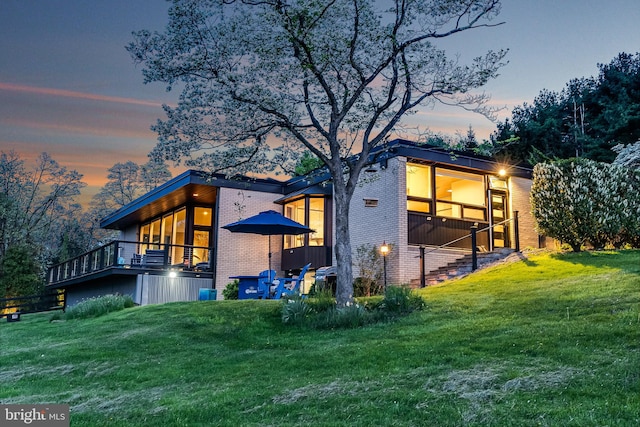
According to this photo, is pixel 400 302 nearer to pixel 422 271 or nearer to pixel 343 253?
pixel 343 253

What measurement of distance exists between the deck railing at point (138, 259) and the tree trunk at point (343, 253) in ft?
27.8

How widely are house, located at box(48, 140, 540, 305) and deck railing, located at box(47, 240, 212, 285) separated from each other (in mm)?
44

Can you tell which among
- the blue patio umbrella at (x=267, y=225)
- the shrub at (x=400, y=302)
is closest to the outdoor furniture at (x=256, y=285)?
the blue patio umbrella at (x=267, y=225)

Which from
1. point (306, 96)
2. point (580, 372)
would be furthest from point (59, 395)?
point (306, 96)

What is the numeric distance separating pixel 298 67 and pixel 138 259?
10819 mm

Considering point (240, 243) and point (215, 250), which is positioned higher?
point (240, 243)

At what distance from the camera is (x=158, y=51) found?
1098 cm

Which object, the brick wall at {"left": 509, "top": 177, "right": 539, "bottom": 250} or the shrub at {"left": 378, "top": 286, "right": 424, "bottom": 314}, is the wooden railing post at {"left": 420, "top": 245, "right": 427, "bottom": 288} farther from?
the shrub at {"left": 378, "top": 286, "right": 424, "bottom": 314}

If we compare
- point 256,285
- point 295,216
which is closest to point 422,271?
point 256,285

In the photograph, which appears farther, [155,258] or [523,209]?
[155,258]

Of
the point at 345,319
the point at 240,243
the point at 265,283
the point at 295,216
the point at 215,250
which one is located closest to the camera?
the point at 345,319

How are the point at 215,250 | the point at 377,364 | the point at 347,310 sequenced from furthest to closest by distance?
the point at 215,250
the point at 347,310
the point at 377,364

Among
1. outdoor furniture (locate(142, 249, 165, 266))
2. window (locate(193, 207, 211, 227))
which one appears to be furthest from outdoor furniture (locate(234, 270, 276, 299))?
window (locate(193, 207, 211, 227))

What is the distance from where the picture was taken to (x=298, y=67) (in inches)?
463
